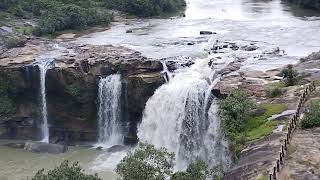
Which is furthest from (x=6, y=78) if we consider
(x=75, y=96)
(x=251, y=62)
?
(x=251, y=62)

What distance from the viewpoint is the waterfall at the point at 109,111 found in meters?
41.4

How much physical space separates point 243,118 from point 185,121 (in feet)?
25.8

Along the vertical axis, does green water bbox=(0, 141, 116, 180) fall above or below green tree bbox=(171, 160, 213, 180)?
below

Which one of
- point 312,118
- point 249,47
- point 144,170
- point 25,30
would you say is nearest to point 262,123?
point 312,118

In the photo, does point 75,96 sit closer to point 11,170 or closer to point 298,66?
point 11,170

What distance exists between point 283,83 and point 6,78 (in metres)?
23.1

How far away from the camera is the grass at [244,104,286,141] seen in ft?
86.3

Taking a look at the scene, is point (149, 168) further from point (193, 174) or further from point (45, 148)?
point (45, 148)

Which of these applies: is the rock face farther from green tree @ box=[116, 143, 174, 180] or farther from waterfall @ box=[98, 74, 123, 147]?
green tree @ box=[116, 143, 174, 180]

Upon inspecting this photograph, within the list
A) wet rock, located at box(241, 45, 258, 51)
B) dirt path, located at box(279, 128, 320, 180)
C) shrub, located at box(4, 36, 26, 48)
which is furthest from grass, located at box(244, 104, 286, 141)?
shrub, located at box(4, 36, 26, 48)

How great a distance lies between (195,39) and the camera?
53.2 metres

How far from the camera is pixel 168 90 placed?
38.2 meters

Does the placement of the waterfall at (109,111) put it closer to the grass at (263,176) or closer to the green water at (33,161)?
the green water at (33,161)

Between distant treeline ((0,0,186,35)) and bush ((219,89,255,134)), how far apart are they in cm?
3321
